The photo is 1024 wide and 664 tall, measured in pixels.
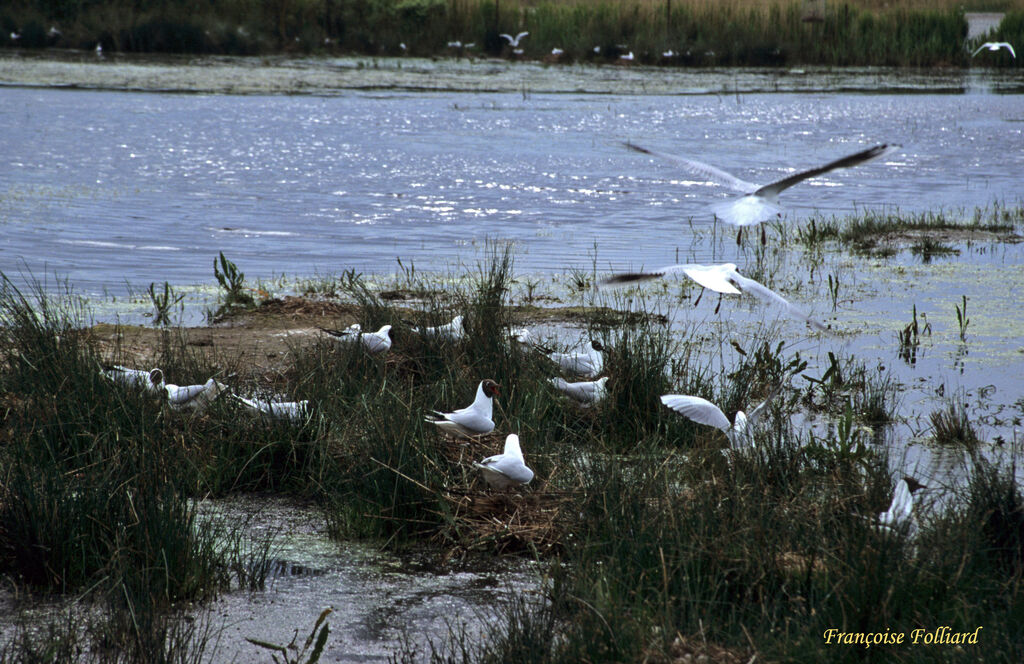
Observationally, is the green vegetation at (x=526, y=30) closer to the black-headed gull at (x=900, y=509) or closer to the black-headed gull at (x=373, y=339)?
the black-headed gull at (x=373, y=339)

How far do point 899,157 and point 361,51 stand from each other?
20.1 metres

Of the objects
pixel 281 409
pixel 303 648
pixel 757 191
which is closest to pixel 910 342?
pixel 757 191

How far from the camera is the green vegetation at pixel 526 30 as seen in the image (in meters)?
30.6

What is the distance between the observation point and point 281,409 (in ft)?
14.9

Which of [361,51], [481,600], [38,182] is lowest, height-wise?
[481,600]

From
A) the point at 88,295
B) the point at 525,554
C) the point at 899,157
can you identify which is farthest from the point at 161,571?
the point at 899,157

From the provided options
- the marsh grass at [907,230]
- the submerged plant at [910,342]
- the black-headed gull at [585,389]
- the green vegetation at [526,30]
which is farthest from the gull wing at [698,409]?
the green vegetation at [526,30]

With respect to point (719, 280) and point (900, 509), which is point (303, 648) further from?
point (719, 280)

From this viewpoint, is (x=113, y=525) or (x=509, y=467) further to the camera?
(x=509, y=467)

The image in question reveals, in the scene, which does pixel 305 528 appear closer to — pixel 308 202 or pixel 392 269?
pixel 392 269

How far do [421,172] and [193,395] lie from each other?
10.3m

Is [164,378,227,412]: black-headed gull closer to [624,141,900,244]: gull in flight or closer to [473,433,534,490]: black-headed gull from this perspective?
[473,433,534,490]: black-headed gull

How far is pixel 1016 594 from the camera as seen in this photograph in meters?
3.13

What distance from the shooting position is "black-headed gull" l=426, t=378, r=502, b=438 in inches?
167
